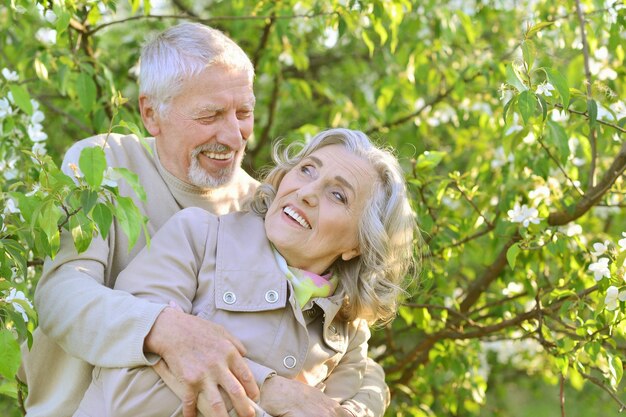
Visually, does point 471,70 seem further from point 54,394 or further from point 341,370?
point 54,394

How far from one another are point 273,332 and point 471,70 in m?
2.21

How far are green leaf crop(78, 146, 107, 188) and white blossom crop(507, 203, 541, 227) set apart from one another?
5.19ft

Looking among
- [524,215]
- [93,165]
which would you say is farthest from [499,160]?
[93,165]

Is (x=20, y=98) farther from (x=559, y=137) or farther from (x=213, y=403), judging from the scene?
(x=559, y=137)

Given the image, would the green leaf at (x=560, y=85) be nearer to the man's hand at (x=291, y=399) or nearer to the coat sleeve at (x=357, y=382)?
the coat sleeve at (x=357, y=382)

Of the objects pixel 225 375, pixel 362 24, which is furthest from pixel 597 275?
pixel 362 24

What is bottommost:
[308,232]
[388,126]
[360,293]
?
[388,126]

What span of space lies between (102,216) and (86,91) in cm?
137

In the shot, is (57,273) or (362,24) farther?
(362,24)

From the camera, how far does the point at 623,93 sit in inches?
178

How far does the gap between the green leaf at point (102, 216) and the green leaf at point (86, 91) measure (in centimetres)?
131

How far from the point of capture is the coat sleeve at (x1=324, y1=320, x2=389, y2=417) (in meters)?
2.90

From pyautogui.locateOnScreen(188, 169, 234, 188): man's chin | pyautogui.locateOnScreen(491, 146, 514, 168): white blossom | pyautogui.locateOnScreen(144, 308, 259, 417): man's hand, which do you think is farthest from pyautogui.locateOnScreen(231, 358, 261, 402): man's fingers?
pyautogui.locateOnScreen(491, 146, 514, 168): white blossom

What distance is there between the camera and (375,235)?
9.21ft
